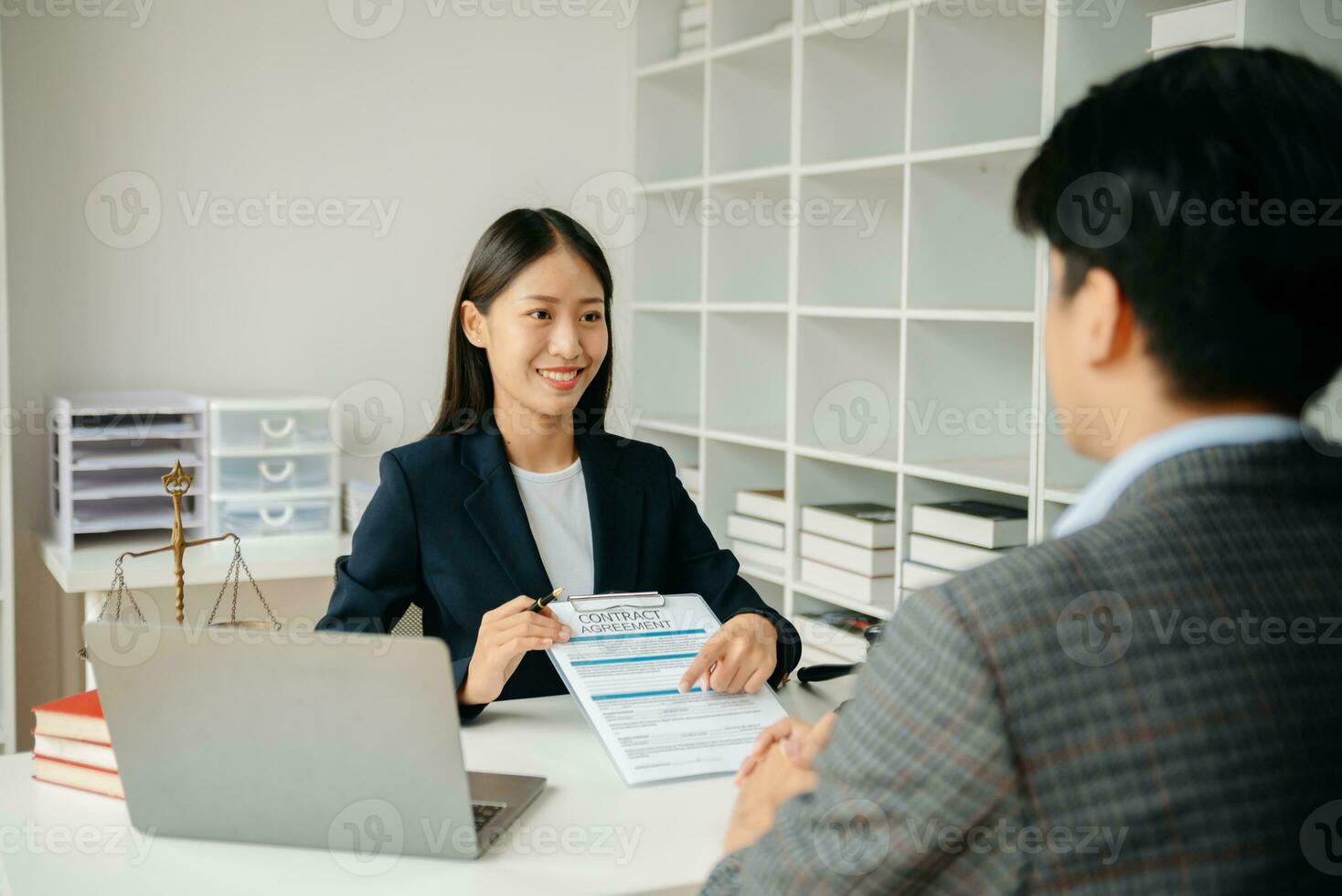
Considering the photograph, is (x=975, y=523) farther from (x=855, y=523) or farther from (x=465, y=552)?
(x=465, y=552)

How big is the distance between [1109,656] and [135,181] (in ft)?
10.4

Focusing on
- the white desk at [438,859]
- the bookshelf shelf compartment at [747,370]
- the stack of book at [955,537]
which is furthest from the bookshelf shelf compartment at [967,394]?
the white desk at [438,859]

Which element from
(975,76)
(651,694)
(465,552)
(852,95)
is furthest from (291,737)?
(852,95)

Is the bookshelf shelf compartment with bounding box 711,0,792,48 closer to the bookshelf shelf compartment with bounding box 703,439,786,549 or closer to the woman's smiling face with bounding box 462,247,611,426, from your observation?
the bookshelf shelf compartment with bounding box 703,439,786,549

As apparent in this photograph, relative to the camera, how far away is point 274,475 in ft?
10.4

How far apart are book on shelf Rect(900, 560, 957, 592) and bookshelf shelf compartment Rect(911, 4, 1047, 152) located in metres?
0.97

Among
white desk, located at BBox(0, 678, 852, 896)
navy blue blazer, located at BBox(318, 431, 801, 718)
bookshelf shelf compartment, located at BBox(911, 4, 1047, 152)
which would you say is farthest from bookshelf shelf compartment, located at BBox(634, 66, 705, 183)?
white desk, located at BBox(0, 678, 852, 896)

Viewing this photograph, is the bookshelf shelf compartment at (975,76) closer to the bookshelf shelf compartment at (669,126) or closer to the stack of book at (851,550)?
the stack of book at (851,550)

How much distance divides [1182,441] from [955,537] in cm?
217

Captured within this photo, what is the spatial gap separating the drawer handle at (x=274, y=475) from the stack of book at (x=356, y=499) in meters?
0.18

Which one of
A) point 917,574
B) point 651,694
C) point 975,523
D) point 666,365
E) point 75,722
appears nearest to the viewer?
point 75,722

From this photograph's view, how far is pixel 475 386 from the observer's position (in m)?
2.13

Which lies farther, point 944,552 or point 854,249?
point 854,249

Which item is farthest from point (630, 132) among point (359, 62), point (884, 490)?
point (884, 490)
